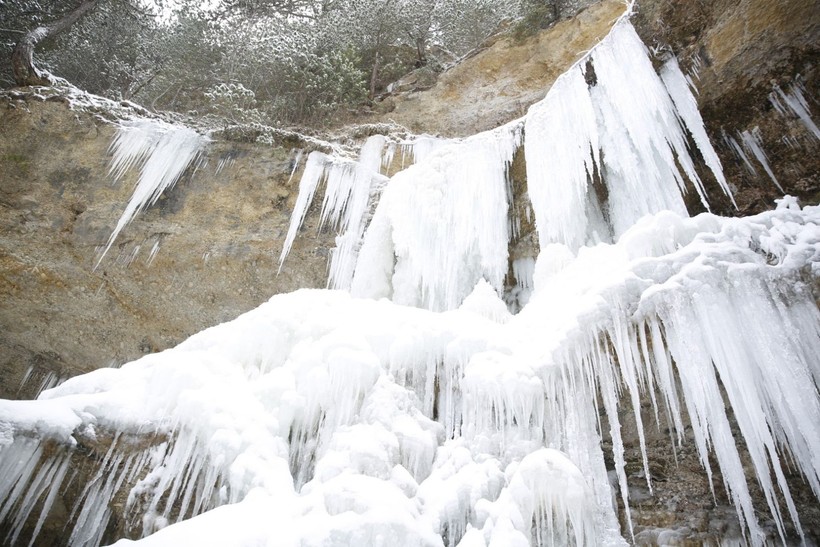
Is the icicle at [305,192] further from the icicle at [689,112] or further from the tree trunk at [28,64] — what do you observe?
the icicle at [689,112]

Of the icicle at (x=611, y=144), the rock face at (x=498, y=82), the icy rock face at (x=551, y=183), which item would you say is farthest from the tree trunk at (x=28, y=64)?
the icicle at (x=611, y=144)

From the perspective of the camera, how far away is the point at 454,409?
3814mm

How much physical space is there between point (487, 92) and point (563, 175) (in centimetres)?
802

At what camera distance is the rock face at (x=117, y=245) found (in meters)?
8.18

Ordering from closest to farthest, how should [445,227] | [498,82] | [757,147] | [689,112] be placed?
1. [757,147]
2. [689,112]
3. [445,227]
4. [498,82]

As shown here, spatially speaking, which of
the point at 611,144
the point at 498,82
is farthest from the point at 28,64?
the point at 498,82

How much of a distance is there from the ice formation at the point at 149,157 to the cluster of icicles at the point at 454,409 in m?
5.10

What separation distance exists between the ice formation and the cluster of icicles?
16.7 feet

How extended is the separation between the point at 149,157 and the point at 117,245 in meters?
1.66

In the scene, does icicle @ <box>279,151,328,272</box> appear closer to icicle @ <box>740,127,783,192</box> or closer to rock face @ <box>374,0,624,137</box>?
rock face @ <box>374,0,624,137</box>

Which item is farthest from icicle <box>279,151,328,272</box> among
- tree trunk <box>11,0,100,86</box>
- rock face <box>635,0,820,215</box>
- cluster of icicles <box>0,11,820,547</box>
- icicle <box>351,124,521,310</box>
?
rock face <box>635,0,820,215</box>

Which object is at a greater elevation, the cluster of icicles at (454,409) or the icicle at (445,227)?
the icicle at (445,227)

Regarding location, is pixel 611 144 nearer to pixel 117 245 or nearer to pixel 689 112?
pixel 689 112

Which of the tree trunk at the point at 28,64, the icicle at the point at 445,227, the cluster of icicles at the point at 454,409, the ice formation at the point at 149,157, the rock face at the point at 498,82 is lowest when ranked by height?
the cluster of icicles at the point at 454,409
